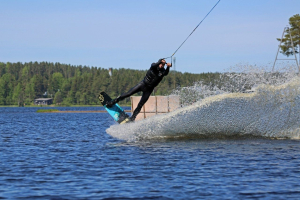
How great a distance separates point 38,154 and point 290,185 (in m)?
9.58

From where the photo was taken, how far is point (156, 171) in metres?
12.8

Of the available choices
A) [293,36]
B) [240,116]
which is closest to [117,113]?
[240,116]

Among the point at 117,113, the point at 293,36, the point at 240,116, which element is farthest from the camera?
the point at 293,36

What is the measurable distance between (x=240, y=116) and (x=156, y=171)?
9220 mm

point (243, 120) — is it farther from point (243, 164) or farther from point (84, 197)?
point (84, 197)

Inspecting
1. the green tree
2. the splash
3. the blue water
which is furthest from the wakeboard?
the green tree

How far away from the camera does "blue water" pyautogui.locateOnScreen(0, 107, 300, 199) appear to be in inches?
402

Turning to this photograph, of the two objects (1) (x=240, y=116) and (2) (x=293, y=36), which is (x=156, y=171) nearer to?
(1) (x=240, y=116)

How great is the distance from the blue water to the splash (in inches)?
73.8

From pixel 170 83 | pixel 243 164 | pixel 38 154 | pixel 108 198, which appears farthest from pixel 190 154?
pixel 170 83

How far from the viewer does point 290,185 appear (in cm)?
→ 1077

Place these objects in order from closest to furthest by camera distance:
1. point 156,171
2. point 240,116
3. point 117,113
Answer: point 156,171 < point 240,116 < point 117,113

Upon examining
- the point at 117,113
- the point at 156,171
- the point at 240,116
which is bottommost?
the point at 156,171

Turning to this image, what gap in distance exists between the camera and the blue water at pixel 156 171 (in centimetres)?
1021
